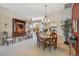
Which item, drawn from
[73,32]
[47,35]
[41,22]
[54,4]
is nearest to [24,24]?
[41,22]

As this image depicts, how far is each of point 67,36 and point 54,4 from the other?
56 cm

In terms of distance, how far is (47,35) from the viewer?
2.27 m

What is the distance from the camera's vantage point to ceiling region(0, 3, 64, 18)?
2.25 metres

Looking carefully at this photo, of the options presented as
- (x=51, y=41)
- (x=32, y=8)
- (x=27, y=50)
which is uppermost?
(x=32, y=8)

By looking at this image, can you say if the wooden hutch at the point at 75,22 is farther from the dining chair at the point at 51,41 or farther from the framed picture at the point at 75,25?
the dining chair at the point at 51,41

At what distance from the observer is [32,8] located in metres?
2.27

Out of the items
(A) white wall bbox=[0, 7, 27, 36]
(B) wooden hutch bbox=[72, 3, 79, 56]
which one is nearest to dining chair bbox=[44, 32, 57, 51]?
(B) wooden hutch bbox=[72, 3, 79, 56]

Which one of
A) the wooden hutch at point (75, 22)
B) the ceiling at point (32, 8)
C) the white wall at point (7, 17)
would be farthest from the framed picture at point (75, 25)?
the white wall at point (7, 17)

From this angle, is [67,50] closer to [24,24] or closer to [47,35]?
[47,35]

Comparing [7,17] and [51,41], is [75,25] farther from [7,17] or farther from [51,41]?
[7,17]

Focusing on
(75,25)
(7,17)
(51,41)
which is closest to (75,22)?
(75,25)

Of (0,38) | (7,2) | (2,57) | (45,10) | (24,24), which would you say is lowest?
(2,57)

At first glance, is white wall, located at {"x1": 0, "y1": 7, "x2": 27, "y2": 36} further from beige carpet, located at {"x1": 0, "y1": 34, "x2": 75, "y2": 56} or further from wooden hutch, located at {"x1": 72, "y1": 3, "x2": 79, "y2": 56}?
wooden hutch, located at {"x1": 72, "y1": 3, "x2": 79, "y2": 56}

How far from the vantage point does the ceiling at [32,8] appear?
2252mm
